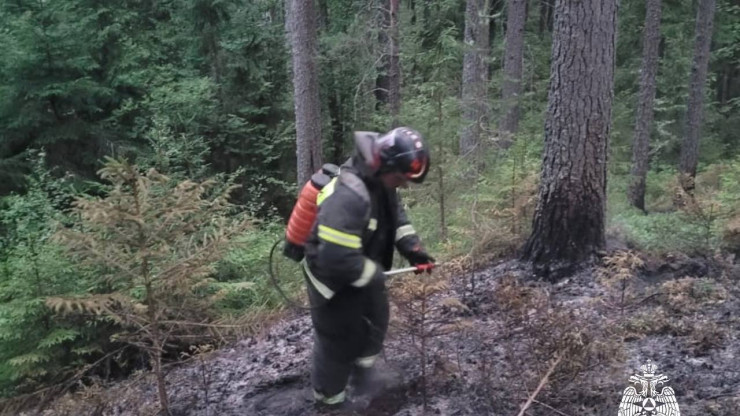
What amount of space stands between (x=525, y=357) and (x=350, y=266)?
1.84 meters

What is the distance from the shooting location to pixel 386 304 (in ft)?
13.8

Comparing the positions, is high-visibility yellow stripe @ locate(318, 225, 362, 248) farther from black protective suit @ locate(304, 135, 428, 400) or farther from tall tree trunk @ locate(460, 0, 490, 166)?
tall tree trunk @ locate(460, 0, 490, 166)

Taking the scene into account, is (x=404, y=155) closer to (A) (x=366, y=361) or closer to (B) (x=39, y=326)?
(A) (x=366, y=361)

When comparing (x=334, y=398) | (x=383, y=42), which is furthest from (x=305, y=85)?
(x=334, y=398)

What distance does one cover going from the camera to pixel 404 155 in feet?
12.0

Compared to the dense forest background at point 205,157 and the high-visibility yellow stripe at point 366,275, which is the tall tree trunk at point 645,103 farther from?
the high-visibility yellow stripe at point 366,275

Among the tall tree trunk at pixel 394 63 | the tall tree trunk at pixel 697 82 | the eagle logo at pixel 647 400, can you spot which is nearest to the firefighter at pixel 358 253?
the eagle logo at pixel 647 400

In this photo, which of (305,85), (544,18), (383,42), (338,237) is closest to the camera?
(338,237)

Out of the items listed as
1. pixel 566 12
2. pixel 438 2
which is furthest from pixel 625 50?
pixel 566 12

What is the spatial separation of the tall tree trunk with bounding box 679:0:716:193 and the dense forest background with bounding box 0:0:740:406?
2.68 feet

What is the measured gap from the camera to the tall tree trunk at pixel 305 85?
11.6 m

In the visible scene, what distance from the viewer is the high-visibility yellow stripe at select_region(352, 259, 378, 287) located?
3652 mm

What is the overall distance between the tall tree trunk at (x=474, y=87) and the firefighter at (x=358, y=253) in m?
5.32

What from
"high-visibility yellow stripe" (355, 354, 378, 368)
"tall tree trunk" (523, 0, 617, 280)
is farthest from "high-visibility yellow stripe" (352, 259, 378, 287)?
"tall tree trunk" (523, 0, 617, 280)
